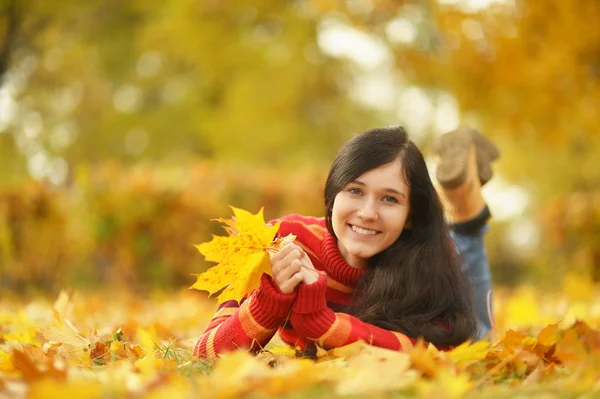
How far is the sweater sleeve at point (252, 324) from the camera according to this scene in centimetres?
205

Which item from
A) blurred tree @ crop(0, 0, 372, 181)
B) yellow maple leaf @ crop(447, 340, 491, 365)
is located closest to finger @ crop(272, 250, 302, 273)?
yellow maple leaf @ crop(447, 340, 491, 365)

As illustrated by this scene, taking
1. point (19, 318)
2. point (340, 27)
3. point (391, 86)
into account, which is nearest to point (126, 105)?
point (340, 27)

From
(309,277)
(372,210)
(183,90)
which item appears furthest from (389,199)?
(183,90)

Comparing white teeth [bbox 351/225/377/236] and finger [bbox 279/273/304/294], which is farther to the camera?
white teeth [bbox 351/225/377/236]

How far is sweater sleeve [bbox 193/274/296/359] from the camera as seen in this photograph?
2.05m

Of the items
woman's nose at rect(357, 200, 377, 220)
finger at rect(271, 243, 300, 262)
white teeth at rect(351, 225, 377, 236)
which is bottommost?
finger at rect(271, 243, 300, 262)

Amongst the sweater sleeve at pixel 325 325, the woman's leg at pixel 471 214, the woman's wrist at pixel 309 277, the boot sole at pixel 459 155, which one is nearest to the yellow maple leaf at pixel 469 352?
the sweater sleeve at pixel 325 325

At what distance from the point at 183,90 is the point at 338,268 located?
53.7ft

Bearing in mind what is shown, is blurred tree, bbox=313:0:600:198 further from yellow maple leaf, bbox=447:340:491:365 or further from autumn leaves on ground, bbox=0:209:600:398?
yellow maple leaf, bbox=447:340:491:365

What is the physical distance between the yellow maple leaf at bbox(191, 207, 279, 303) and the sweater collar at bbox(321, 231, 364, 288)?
42 centimetres

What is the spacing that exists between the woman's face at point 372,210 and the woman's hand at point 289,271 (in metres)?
0.31

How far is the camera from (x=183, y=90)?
59.7 ft

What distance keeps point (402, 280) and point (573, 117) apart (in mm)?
7485

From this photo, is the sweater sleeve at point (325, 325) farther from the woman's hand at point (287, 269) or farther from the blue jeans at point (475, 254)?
the blue jeans at point (475, 254)
